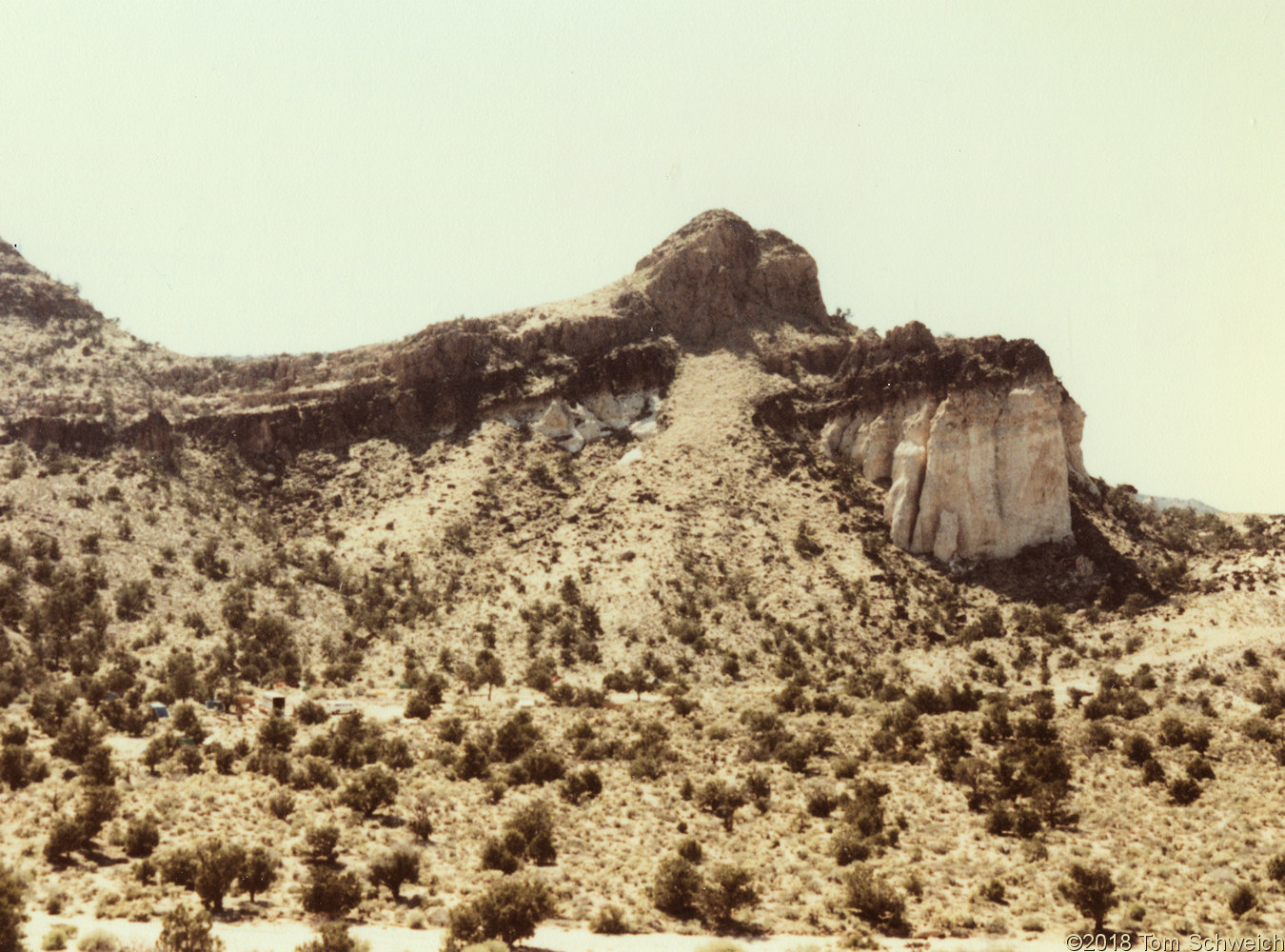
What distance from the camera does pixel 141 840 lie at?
872 inches

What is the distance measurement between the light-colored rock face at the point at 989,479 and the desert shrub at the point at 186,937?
5153 cm

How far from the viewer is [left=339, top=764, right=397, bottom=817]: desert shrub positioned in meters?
26.1

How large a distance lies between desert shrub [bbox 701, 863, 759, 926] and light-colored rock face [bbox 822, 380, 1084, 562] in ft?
140

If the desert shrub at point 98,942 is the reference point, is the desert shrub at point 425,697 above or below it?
below

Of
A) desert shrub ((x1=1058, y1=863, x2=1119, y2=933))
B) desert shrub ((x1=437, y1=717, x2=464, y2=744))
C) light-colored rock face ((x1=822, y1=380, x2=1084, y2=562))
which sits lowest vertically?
desert shrub ((x1=437, y1=717, x2=464, y2=744))

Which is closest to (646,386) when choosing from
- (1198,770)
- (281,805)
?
(1198,770)

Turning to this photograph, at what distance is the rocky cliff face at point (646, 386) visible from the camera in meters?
Answer: 57.8

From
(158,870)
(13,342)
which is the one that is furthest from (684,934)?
(13,342)

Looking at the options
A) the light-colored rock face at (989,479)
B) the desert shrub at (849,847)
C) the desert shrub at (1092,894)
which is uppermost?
the light-colored rock face at (989,479)

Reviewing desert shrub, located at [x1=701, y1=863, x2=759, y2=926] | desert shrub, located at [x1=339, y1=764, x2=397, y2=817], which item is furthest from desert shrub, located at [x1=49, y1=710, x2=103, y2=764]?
desert shrub, located at [x1=701, y1=863, x2=759, y2=926]

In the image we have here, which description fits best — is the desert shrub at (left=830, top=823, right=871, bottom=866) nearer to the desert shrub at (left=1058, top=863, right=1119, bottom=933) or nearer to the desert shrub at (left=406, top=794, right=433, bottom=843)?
the desert shrub at (left=1058, top=863, right=1119, bottom=933)

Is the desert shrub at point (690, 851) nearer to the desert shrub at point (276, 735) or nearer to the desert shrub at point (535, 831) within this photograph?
the desert shrub at point (535, 831)

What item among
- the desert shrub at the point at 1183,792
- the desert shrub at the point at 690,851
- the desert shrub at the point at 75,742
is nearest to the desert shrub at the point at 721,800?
the desert shrub at the point at 690,851

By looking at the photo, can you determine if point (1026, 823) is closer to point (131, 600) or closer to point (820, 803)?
point (820, 803)
